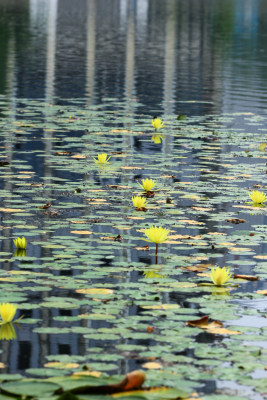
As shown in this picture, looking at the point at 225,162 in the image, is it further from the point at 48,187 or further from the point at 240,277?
the point at 240,277

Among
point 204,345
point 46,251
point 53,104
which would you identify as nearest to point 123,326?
point 204,345

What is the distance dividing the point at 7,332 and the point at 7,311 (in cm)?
9

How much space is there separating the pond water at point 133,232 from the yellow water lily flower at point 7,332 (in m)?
0.01

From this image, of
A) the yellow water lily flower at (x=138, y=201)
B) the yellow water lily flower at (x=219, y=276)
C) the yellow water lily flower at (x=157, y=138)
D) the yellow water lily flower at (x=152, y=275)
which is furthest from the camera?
the yellow water lily flower at (x=157, y=138)

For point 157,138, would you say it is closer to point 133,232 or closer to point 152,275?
point 133,232

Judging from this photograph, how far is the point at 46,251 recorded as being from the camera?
524cm

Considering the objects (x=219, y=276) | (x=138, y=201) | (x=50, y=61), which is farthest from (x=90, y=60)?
(x=219, y=276)

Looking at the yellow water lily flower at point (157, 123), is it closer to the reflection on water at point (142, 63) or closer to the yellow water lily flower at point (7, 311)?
the reflection on water at point (142, 63)

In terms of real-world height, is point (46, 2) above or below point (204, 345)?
above

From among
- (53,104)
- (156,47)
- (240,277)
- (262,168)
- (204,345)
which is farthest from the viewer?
(156,47)

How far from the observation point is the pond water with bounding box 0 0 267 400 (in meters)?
3.62

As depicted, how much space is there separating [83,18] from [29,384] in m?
42.4

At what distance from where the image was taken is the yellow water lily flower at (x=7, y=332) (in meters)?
3.79

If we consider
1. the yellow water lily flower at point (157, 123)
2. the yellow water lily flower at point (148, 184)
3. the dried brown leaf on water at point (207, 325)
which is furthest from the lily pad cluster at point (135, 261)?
the yellow water lily flower at point (157, 123)
